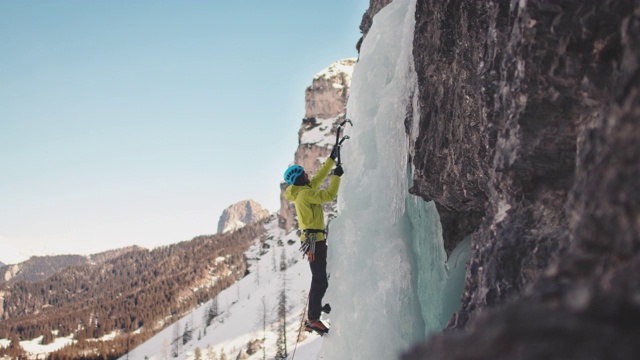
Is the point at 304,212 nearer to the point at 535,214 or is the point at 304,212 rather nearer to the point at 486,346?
the point at 535,214

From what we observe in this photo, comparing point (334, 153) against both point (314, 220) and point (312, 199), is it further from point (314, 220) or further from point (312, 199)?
point (314, 220)

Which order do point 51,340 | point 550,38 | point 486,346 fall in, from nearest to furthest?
point 486,346 → point 550,38 → point 51,340

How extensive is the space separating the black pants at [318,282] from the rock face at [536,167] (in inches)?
62.2

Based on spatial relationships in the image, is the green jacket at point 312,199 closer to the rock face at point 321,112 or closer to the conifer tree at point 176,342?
the conifer tree at point 176,342

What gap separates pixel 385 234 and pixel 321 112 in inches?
Answer: 2845

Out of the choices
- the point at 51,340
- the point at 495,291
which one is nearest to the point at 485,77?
the point at 495,291

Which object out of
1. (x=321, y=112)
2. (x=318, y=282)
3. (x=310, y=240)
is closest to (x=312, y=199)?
(x=310, y=240)

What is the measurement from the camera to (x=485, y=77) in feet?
13.1

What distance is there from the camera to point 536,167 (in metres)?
3.46

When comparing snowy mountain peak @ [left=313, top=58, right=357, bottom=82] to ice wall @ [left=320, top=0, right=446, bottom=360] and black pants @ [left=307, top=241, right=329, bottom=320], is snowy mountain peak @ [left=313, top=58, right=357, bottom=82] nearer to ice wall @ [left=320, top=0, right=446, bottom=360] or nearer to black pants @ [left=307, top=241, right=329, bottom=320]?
ice wall @ [left=320, top=0, right=446, bottom=360]

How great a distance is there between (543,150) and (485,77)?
0.98 m

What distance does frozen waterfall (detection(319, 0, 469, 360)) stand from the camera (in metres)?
5.53

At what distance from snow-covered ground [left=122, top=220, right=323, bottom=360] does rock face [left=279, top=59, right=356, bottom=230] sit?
681 inches

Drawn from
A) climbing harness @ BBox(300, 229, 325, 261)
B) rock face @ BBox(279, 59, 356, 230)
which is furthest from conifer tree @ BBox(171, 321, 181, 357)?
climbing harness @ BBox(300, 229, 325, 261)
